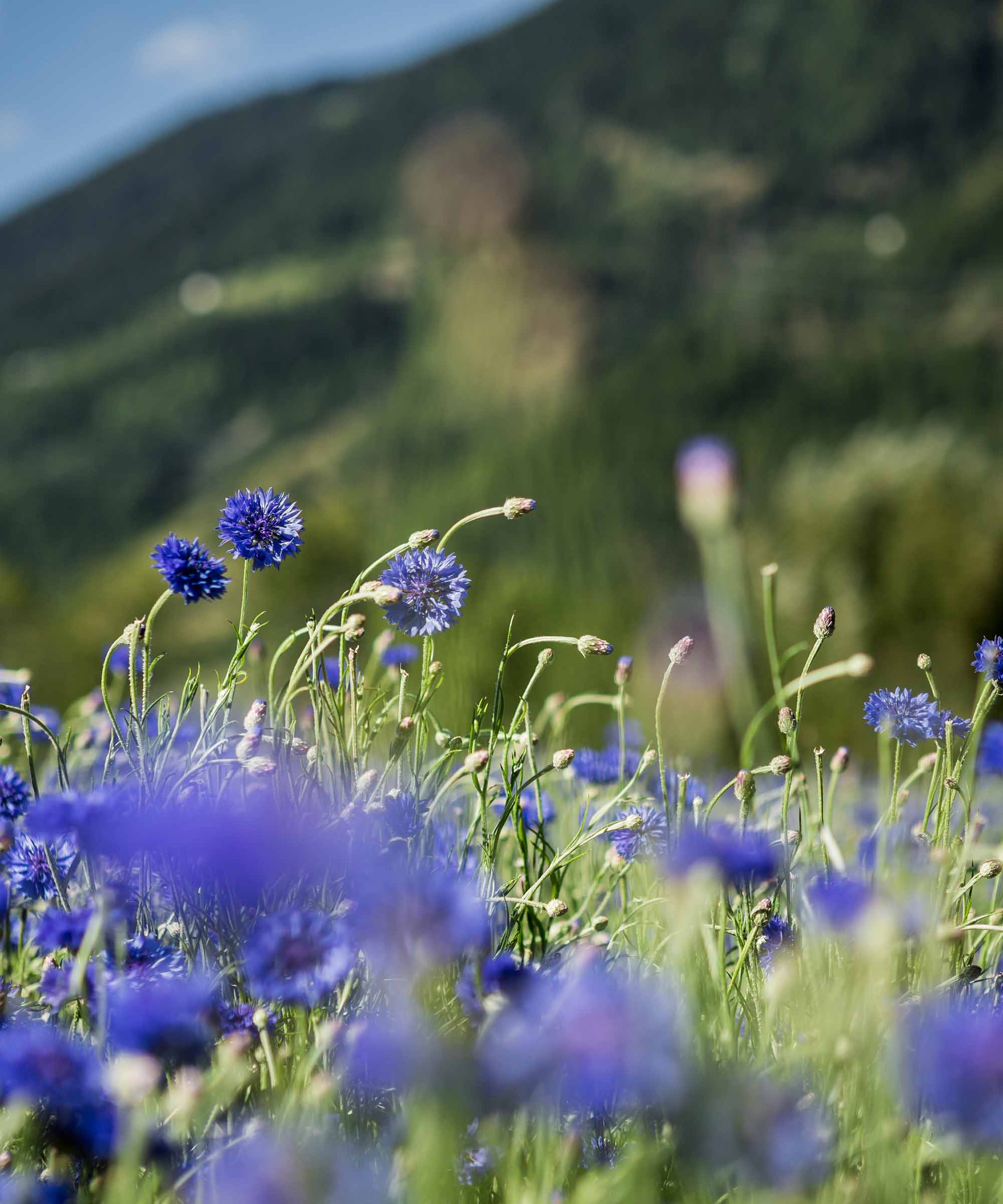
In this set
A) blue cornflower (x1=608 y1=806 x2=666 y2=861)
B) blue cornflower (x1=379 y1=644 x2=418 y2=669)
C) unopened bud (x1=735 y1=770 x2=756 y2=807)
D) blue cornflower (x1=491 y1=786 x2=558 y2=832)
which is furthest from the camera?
blue cornflower (x1=379 y1=644 x2=418 y2=669)

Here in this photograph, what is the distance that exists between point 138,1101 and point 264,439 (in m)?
42.5

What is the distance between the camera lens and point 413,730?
5.19 feet

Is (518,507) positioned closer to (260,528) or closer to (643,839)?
(260,528)

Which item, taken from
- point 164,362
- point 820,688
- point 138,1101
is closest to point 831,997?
point 138,1101

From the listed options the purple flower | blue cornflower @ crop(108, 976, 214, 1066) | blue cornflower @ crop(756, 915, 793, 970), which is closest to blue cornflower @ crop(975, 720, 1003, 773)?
blue cornflower @ crop(756, 915, 793, 970)

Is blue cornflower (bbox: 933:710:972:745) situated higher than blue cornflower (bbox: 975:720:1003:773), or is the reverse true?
blue cornflower (bbox: 975:720:1003:773)

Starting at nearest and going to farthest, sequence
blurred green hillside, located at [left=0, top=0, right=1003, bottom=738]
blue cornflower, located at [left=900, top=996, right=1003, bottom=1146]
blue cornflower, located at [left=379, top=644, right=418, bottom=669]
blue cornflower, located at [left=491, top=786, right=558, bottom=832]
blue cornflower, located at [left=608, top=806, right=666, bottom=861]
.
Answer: blue cornflower, located at [left=900, top=996, right=1003, bottom=1146], blue cornflower, located at [left=608, top=806, right=666, bottom=861], blue cornflower, located at [left=491, top=786, right=558, bottom=832], blue cornflower, located at [left=379, top=644, right=418, bottom=669], blurred green hillside, located at [left=0, top=0, right=1003, bottom=738]

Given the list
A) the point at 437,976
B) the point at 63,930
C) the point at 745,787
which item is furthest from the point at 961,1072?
the point at 63,930

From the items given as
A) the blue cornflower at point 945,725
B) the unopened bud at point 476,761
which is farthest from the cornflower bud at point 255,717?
the blue cornflower at point 945,725

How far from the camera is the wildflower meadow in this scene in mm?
882

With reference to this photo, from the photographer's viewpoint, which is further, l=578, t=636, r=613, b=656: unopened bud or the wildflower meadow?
l=578, t=636, r=613, b=656: unopened bud

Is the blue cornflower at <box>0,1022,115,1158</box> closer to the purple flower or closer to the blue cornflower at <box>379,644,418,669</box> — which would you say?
the purple flower

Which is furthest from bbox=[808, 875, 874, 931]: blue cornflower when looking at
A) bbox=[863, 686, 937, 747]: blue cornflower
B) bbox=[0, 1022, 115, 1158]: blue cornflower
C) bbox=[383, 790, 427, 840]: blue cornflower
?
bbox=[0, 1022, 115, 1158]: blue cornflower

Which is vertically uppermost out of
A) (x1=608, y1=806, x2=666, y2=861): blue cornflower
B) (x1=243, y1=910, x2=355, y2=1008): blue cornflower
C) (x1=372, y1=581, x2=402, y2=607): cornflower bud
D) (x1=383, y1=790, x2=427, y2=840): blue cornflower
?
(x1=372, y1=581, x2=402, y2=607): cornflower bud
